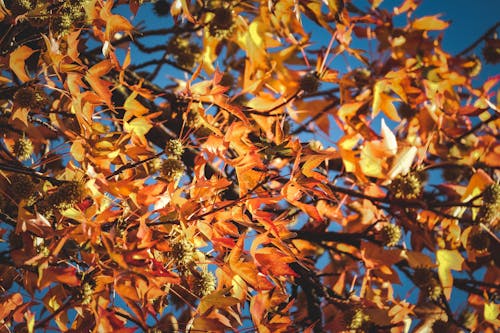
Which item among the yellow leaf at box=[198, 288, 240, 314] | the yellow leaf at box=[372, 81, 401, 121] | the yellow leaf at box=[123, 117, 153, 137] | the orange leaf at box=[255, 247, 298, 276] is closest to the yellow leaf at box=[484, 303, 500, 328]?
the yellow leaf at box=[372, 81, 401, 121]

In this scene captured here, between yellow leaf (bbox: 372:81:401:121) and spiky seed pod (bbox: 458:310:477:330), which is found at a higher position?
yellow leaf (bbox: 372:81:401:121)

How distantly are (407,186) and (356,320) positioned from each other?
423 millimetres

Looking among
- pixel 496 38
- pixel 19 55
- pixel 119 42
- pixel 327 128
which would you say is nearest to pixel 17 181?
pixel 19 55

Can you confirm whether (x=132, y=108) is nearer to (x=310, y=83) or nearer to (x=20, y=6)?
(x=20, y=6)

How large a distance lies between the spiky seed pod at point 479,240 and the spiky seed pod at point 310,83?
2.20 ft

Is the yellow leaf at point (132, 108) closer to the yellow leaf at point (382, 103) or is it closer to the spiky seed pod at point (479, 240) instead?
the yellow leaf at point (382, 103)

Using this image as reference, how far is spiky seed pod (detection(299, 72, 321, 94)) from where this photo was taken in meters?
1.51

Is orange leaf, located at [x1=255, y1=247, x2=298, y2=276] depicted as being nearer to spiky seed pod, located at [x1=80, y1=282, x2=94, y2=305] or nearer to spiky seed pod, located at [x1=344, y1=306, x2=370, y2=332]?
spiky seed pod, located at [x1=80, y1=282, x2=94, y2=305]

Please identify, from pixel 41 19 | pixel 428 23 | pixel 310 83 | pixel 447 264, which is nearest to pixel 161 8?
pixel 310 83

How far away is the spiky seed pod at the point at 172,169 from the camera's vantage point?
3.67 feet

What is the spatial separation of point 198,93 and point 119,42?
642 mm

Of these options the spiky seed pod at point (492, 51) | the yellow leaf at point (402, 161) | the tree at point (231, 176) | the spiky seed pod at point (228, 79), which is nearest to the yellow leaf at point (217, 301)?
the tree at point (231, 176)

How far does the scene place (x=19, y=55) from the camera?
0.91 meters

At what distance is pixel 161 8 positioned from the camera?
5.60 feet
